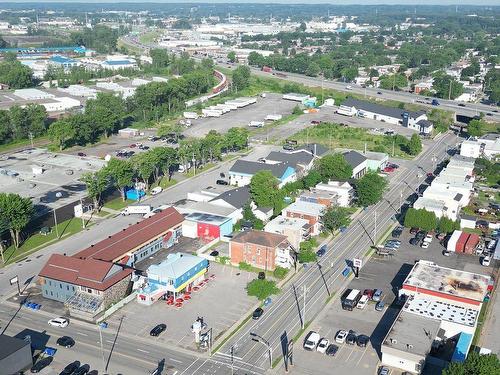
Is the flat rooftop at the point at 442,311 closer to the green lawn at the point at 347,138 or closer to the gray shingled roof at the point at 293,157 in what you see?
the gray shingled roof at the point at 293,157

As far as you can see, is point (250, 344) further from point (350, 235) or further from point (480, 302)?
point (350, 235)

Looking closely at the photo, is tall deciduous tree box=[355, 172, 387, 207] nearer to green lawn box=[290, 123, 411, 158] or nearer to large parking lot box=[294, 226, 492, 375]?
large parking lot box=[294, 226, 492, 375]

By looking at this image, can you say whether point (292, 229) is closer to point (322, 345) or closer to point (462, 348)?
point (322, 345)

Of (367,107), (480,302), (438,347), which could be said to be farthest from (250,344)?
(367,107)

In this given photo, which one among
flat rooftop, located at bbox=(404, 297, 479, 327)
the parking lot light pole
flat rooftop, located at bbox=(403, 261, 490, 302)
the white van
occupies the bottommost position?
the parking lot light pole

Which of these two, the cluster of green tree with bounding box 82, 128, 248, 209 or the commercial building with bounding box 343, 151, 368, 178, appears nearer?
the cluster of green tree with bounding box 82, 128, 248, 209

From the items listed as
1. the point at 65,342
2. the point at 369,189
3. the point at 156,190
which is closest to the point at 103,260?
the point at 65,342

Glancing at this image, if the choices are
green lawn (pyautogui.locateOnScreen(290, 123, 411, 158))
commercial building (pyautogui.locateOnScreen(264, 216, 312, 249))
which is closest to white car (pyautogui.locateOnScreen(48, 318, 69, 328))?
commercial building (pyautogui.locateOnScreen(264, 216, 312, 249))

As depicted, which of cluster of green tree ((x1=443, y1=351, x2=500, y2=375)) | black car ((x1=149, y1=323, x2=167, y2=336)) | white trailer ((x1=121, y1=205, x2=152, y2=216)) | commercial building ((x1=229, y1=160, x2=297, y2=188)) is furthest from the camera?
commercial building ((x1=229, y1=160, x2=297, y2=188))
